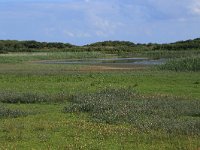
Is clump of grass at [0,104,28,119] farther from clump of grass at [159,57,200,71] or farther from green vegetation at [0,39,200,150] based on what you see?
clump of grass at [159,57,200,71]

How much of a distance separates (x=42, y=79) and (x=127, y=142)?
20847 mm

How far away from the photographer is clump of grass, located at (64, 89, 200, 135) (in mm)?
14245

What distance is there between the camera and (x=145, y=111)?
17266 millimetres

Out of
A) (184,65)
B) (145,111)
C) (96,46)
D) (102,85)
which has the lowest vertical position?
(102,85)

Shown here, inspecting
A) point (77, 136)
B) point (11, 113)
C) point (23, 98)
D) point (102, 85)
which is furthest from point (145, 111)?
point (102, 85)

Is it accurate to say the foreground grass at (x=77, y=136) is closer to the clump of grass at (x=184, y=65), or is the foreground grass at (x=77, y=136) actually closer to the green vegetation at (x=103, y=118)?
the green vegetation at (x=103, y=118)

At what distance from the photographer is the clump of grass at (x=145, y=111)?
46.7 feet

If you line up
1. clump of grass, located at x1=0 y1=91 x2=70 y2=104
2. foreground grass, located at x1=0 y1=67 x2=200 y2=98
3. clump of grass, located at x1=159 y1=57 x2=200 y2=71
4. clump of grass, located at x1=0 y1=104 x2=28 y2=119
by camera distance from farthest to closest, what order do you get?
1. clump of grass, located at x1=159 y1=57 x2=200 y2=71
2. foreground grass, located at x1=0 y1=67 x2=200 y2=98
3. clump of grass, located at x1=0 y1=91 x2=70 y2=104
4. clump of grass, located at x1=0 y1=104 x2=28 y2=119

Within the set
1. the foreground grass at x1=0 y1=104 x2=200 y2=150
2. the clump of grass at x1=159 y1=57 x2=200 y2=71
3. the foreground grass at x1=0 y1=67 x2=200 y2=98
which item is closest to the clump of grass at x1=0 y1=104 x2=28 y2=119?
the foreground grass at x1=0 y1=104 x2=200 y2=150

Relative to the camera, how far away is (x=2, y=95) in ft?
71.5

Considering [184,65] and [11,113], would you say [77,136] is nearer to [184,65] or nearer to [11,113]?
[11,113]

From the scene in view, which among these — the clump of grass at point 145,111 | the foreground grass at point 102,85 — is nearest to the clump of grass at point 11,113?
the clump of grass at point 145,111

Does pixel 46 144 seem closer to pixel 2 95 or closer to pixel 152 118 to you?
pixel 152 118

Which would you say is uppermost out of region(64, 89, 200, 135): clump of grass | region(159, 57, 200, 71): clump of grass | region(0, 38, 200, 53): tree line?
region(0, 38, 200, 53): tree line
